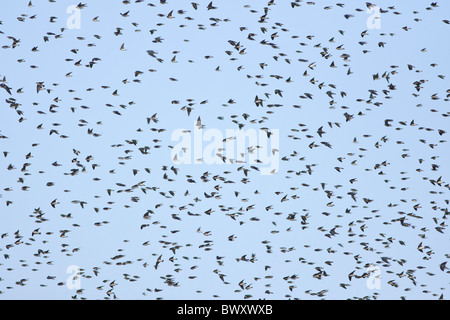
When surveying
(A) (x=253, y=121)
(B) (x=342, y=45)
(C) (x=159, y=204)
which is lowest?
(C) (x=159, y=204)

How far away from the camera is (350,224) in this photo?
117 ft

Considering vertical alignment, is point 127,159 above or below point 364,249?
above

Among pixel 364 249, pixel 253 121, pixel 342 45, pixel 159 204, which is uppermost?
pixel 342 45
